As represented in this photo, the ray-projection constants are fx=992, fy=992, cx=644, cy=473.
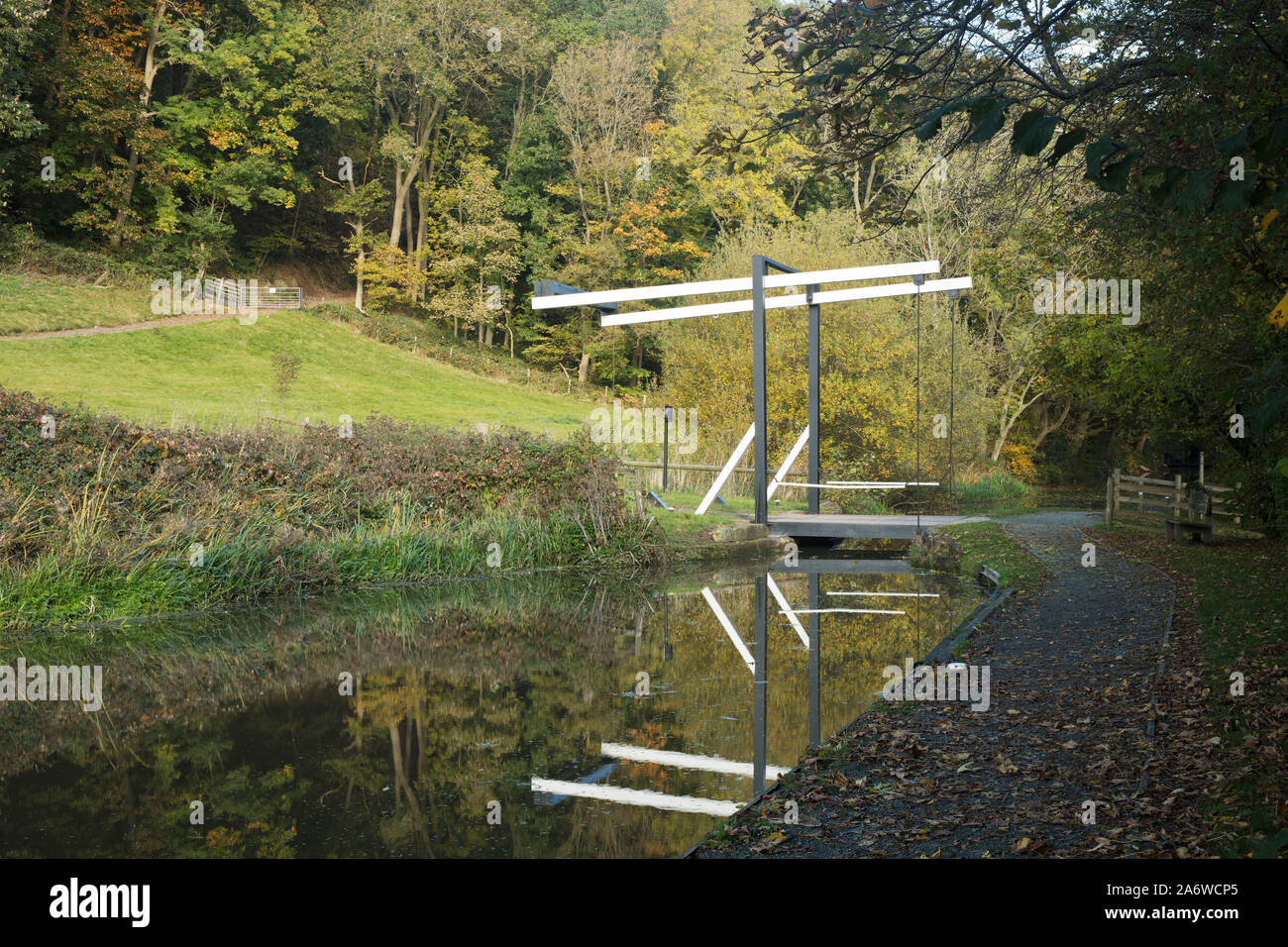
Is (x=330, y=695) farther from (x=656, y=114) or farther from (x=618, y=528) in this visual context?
(x=656, y=114)

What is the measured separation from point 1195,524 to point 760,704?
11460mm

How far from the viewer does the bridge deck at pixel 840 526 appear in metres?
15.7

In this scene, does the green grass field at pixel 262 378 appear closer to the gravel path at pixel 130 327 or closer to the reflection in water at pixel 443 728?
the gravel path at pixel 130 327

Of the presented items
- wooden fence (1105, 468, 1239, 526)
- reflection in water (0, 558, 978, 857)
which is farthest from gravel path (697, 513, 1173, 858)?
wooden fence (1105, 468, 1239, 526)

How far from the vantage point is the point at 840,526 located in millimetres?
16031

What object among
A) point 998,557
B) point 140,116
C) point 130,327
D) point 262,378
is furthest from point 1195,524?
point 140,116

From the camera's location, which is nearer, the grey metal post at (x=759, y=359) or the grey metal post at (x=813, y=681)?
the grey metal post at (x=813, y=681)

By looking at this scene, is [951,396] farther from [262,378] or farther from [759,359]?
[262,378]

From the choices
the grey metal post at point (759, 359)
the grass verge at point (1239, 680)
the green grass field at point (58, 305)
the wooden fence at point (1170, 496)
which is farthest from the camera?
the green grass field at point (58, 305)

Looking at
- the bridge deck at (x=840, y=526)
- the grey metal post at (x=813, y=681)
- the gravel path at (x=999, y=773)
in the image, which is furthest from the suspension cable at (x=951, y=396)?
the gravel path at (x=999, y=773)

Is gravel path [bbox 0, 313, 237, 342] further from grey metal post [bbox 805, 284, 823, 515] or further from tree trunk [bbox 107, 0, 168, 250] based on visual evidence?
grey metal post [bbox 805, 284, 823, 515]

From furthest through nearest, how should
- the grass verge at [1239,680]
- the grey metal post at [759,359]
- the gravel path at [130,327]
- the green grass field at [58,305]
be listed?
1. the green grass field at [58,305]
2. the gravel path at [130,327]
3. the grey metal post at [759,359]
4. the grass verge at [1239,680]

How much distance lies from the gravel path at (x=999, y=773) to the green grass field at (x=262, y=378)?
1470 centimetres
